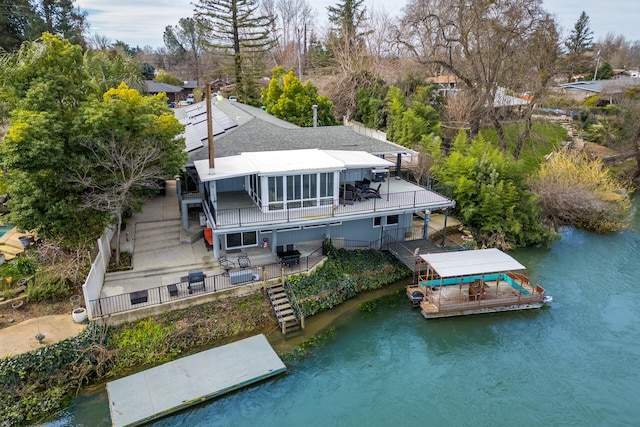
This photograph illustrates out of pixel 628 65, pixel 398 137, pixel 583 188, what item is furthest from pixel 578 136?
pixel 628 65

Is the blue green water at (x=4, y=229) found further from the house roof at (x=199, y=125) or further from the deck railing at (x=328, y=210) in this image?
the deck railing at (x=328, y=210)

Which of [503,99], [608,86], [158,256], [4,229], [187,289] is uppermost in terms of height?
[608,86]

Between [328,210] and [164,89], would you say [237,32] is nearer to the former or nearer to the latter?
[164,89]

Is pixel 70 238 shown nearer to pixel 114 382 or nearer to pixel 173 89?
pixel 114 382

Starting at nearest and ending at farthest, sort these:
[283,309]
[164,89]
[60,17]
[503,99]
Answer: [283,309] < [503,99] < [60,17] < [164,89]

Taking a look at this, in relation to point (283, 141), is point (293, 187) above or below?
below

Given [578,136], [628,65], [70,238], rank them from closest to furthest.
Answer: [70,238] → [578,136] → [628,65]

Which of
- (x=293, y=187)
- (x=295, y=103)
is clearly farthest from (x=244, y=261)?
(x=295, y=103)
